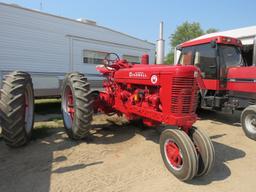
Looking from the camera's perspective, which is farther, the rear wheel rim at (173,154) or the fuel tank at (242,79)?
the fuel tank at (242,79)

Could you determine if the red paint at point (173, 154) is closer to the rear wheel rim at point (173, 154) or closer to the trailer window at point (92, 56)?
the rear wheel rim at point (173, 154)

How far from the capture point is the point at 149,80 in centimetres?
425

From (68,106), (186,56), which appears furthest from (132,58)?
(68,106)

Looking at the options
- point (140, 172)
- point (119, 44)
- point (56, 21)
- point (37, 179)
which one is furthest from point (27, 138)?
point (119, 44)

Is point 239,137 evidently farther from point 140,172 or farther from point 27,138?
point 27,138

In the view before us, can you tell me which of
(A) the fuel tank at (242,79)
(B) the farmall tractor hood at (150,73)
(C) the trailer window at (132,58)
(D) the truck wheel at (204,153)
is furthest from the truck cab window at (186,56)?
(C) the trailer window at (132,58)

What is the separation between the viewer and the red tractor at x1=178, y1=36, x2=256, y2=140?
6344 millimetres

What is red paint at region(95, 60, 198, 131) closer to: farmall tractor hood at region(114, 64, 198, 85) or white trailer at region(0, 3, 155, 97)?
farmall tractor hood at region(114, 64, 198, 85)

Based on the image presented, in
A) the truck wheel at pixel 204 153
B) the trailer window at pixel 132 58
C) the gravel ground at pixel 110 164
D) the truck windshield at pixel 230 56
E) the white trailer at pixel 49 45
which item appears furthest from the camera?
the trailer window at pixel 132 58

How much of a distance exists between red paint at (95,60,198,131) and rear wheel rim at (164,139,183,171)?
1.00ft

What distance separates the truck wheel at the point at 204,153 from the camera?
340cm

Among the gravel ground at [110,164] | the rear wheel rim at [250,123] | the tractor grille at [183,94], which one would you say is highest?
the tractor grille at [183,94]

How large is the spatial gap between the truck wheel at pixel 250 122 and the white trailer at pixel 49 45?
552 cm

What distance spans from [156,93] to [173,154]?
1059 mm
